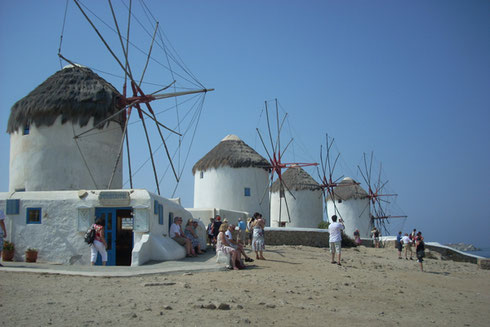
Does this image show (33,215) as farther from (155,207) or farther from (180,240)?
(180,240)

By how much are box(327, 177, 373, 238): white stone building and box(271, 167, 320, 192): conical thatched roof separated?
4269 millimetres

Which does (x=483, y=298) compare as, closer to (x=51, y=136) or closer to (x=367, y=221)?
(x=51, y=136)

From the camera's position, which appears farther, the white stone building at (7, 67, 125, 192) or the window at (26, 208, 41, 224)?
the white stone building at (7, 67, 125, 192)

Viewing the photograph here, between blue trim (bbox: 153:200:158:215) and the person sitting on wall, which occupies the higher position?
blue trim (bbox: 153:200:158:215)

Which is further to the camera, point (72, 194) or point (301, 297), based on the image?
point (72, 194)

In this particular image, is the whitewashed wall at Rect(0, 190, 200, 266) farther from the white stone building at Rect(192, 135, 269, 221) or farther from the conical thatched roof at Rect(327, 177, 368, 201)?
the conical thatched roof at Rect(327, 177, 368, 201)

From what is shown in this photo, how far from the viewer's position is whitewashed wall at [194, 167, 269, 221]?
28.0 meters

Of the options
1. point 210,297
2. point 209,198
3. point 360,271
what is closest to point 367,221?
point 209,198

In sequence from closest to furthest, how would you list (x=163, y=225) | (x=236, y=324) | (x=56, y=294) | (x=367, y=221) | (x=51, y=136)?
(x=236, y=324)
(x=56, y=294)
(x=163, y=225)
(x=51, y=136)
(x=367, y=221)

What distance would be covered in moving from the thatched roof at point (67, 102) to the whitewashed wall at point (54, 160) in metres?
0.28

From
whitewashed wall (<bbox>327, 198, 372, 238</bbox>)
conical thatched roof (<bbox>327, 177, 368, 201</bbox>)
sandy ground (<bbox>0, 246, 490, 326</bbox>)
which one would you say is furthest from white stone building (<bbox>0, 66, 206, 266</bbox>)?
conical thatched roof (<bbox>327, 177, 368, 201</bbox>)

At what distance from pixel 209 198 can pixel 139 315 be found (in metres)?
22.0

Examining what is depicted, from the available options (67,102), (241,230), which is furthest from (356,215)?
(67,102)

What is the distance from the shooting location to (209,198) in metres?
28.8
